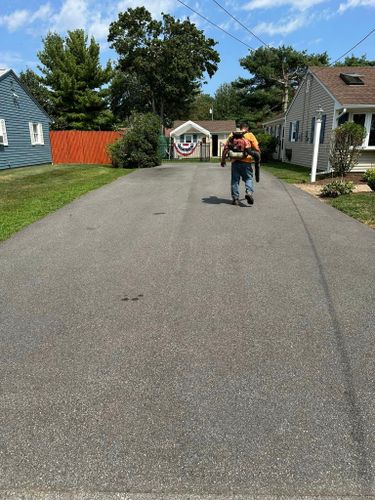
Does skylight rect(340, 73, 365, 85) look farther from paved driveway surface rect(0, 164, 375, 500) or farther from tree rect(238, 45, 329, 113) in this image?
tree rect(238, 45, 329, 113)

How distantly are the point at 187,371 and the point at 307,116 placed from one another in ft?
70.3

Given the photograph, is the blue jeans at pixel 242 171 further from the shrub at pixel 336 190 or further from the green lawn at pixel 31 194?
the green lawn at pixel 31 194

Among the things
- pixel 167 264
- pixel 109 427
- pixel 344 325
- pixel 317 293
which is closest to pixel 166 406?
pixel 109 427

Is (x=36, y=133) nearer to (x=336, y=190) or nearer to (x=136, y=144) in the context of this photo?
(x=136, y=144)

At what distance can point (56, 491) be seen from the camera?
188cm

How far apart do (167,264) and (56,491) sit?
3484 millimetres

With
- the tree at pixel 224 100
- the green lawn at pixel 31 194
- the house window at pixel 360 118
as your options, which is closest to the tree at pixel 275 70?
the tree at pixel 224 100

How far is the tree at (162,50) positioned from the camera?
4231 cm

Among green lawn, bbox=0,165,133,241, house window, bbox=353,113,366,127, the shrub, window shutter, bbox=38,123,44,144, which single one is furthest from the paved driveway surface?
window shutter, bbox=38,123,44,144

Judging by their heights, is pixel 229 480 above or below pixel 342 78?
below

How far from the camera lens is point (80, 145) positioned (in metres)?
25.4

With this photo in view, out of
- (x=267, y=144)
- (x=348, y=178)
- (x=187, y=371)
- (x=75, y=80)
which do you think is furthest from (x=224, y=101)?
(x=187, y=371)

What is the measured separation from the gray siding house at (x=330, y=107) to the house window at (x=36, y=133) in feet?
50.1

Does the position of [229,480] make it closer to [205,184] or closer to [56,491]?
[56,491]
